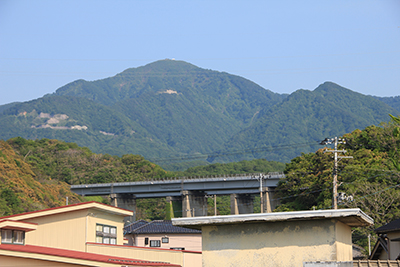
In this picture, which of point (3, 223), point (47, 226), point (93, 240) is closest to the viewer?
point (3, 223)

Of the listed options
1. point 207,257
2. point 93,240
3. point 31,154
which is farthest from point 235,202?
point 207,257

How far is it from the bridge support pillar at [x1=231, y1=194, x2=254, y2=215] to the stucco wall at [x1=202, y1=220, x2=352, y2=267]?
101 meters

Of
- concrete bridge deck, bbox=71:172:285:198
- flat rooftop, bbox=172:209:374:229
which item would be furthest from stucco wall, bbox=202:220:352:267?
concrete bridge deck, bbox=71:172:285:198

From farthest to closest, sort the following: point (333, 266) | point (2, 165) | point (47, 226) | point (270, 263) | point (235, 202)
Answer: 1. point (235, 202)
2. point (2, 165)
3. point (47, 226)
4. point (270, 263)
5. point (333, 266)

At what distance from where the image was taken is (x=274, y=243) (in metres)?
12.1

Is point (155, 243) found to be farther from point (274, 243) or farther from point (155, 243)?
point (274, 243)

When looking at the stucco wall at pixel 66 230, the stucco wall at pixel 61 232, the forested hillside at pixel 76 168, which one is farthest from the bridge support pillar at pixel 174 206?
the stucco wall at pixel 61 232

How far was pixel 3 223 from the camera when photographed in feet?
63.7

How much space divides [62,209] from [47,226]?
41.8 inches

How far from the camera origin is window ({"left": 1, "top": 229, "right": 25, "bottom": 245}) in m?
20.0

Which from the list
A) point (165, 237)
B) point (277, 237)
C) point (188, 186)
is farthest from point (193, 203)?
point (277, 237)

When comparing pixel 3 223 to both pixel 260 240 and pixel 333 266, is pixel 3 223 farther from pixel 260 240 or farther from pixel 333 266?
pixel 333 266

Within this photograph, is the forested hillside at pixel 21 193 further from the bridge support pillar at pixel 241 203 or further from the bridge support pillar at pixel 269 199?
the bridge support pillar at pixel 269 199

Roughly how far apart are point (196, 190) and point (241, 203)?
12.9m
